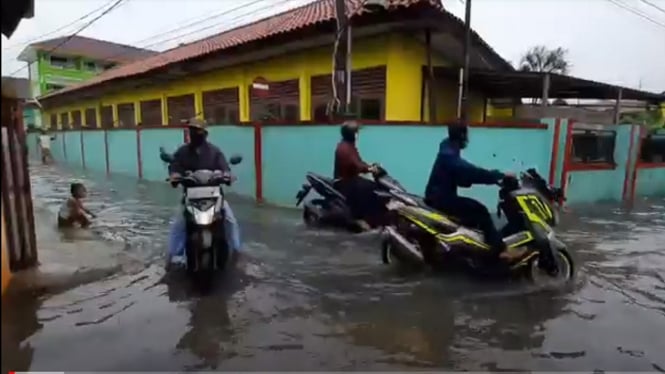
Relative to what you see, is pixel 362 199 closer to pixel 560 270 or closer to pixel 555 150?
pixel 560 270

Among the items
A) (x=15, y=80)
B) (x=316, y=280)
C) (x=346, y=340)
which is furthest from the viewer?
(x=316, y=280)

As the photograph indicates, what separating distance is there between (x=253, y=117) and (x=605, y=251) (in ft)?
32.7

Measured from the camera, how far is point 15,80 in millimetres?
1933

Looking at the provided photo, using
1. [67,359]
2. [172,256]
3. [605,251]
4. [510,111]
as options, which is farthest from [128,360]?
[510,111]

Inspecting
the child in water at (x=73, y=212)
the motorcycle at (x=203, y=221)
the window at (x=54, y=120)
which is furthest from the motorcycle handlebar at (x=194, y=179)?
the window at (x=54, y=120)

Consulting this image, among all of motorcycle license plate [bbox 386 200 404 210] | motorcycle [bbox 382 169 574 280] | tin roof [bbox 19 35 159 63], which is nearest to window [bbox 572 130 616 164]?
motorcycle [bbox 382 169 574 280]

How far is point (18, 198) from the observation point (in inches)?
189

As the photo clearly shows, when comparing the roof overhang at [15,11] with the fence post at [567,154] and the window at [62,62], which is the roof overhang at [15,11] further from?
the window at [62,62]

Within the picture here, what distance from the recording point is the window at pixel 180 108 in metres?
17.1

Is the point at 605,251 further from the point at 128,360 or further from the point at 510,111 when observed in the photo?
the point at 510,111

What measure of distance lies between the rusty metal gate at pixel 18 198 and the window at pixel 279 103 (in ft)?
26.3

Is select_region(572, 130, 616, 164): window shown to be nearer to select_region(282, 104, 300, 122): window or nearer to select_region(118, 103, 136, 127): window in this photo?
select_region(282, 104, 300, 122): window

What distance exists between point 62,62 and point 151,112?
33.2m

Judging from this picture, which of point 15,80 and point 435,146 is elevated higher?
point 15,80
